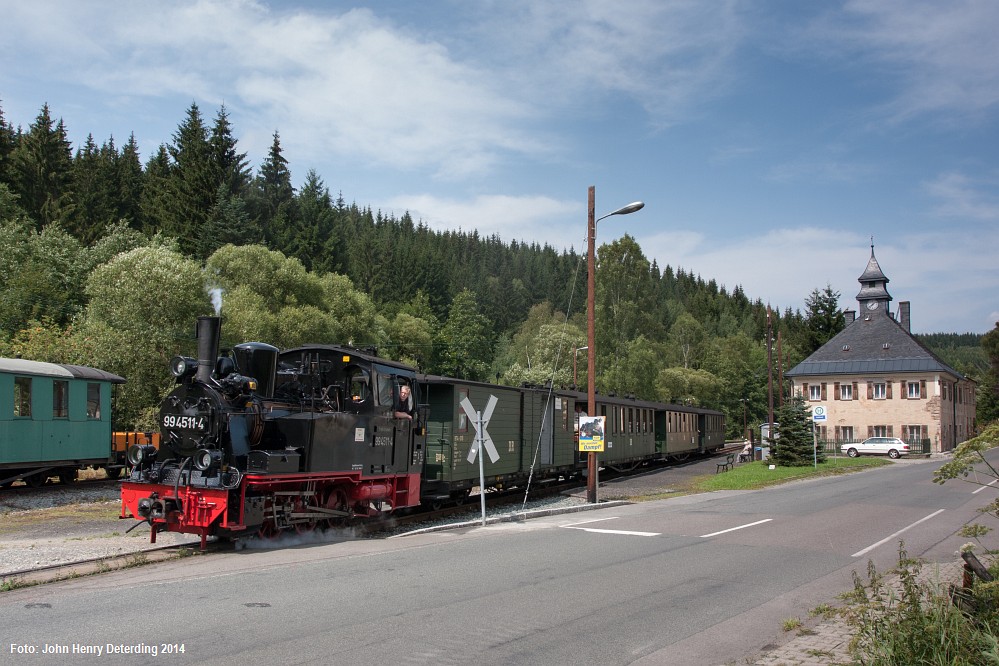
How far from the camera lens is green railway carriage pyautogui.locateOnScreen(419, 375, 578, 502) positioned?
15.9m

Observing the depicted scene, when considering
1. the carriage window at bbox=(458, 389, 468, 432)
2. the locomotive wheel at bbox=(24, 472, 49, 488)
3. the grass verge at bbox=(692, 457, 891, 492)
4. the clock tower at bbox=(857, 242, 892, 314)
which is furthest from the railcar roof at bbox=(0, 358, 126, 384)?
the clock tower at bbox=(857, 242, 892, 314)

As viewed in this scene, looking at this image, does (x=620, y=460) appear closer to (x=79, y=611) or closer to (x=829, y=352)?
(x=79, y=611)

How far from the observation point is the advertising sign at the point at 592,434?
18469mm

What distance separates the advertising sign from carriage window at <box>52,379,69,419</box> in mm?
13410

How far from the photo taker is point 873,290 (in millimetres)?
67062

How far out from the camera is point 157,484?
10.7m

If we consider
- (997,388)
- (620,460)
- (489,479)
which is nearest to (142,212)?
(620,460)

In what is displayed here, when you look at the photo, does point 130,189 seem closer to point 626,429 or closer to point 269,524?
point 626,429

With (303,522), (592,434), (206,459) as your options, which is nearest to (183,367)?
(206,459)

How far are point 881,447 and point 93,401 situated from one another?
46.2 meters

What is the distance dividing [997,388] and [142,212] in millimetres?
78836

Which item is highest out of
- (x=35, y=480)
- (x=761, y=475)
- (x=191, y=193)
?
(x=191, y=193)

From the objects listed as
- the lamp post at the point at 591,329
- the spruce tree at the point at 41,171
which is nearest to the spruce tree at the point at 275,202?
the spruce tree at the point at 41,171

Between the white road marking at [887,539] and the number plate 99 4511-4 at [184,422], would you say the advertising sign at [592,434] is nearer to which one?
the white road marking at [887,539]
